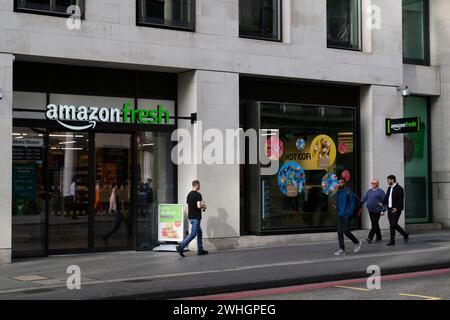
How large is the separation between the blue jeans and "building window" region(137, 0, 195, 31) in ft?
16.4

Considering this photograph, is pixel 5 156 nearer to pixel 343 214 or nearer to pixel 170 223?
pixel 170 223

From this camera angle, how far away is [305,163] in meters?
19.5

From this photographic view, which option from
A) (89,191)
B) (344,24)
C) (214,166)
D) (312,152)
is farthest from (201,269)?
(344,24)

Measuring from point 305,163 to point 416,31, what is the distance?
297 inches

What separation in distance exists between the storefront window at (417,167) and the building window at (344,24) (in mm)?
3649

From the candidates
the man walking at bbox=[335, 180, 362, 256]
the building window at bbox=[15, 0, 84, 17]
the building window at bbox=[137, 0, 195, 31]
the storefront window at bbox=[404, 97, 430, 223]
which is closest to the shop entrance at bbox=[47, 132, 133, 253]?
the building window at bbox=[15, 0, 84, 17]

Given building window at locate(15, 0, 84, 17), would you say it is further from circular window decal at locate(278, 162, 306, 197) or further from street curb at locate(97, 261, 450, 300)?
street curb at locate(97, 261, 450, 300)

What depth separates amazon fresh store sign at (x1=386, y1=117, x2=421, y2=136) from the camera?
1972cm

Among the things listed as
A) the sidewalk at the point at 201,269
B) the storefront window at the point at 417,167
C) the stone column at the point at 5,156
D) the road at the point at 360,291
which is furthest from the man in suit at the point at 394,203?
the stone column at the point at 5,156

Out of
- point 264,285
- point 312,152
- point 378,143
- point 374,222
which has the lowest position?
point 264,285

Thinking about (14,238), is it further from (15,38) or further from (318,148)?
(318,148)

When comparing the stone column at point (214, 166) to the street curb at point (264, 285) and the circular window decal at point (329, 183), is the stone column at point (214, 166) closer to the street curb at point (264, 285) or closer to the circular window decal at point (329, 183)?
the circular window decal at point (329, 183)

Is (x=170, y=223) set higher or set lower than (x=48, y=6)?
lower
